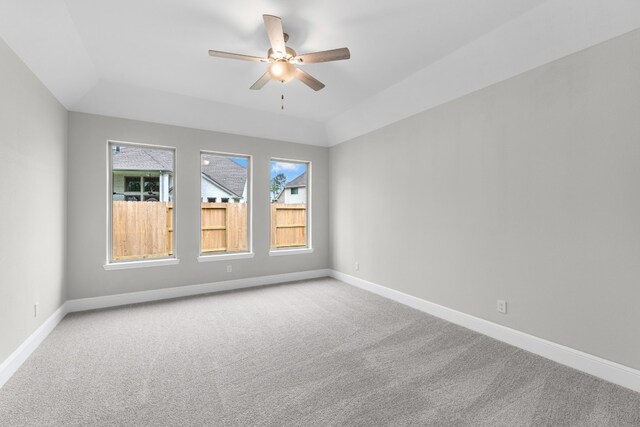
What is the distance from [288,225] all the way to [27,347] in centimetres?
356

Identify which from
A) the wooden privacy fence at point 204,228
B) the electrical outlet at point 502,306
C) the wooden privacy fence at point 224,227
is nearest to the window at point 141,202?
the wooden privacy fence at point 204,228

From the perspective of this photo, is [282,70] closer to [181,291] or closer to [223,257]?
[223,257]

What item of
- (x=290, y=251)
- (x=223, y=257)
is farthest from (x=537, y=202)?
(x=223, y=257)

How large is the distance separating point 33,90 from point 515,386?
15.3 feet

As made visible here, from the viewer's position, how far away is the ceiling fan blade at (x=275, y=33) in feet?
6.62

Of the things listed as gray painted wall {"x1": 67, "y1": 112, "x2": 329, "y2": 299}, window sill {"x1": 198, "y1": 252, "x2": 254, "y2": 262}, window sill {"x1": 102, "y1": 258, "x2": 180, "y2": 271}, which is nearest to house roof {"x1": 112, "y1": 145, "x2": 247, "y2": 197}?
gray painted wall {"x1": 67, "y1": 112, "x2": 329, "y2": 299}

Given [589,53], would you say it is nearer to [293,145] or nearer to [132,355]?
[293,145]

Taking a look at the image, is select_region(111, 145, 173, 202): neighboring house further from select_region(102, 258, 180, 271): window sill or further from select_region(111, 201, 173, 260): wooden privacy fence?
select_region(102, 258, 180, 271): window sill

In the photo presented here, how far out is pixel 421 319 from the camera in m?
→ 3.34

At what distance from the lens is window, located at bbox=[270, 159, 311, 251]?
16.9 ft

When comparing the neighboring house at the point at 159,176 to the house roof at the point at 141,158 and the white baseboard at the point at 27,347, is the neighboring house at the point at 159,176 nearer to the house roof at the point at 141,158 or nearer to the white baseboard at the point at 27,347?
the house roof at the point at 141,158

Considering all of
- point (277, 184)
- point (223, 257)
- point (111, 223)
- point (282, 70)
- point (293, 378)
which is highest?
point (282, 70)

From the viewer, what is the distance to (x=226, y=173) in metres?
4.68

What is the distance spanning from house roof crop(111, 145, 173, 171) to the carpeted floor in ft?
6.56
